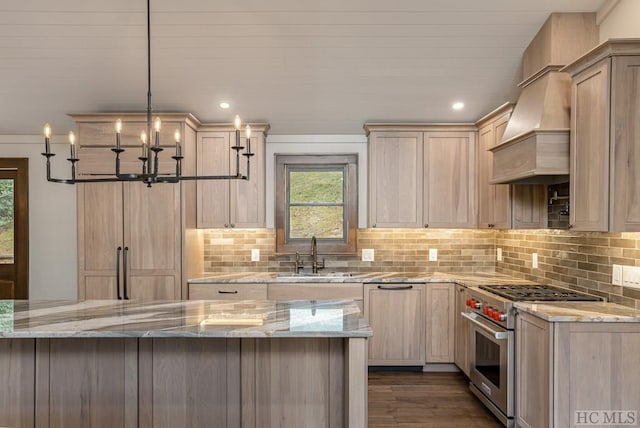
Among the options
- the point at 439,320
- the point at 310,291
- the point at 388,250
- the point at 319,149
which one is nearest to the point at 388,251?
the point at 388,250

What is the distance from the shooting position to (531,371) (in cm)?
280

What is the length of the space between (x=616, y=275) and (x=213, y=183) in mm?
3422

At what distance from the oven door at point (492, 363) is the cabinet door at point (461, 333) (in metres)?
0.20

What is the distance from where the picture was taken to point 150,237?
4027 mm

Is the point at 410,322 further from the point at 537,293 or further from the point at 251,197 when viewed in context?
the point at 251,197

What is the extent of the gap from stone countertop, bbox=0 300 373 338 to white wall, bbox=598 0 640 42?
7.92 ft

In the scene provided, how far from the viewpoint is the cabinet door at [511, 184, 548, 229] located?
3791 millimetres

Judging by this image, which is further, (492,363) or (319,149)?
(319,149)

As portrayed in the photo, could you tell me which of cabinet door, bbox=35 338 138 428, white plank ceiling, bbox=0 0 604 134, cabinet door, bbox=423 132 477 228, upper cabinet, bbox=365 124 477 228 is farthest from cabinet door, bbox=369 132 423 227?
cabinet door, bbox=35 338 138 428

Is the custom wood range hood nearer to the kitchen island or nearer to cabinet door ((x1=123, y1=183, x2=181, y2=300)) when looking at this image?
the kitchen island

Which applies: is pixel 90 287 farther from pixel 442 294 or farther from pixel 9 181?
pixel 442 294

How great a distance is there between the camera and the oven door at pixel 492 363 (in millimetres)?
3037

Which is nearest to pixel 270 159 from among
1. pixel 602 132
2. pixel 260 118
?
pixel 260 118

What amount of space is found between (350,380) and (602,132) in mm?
1936
